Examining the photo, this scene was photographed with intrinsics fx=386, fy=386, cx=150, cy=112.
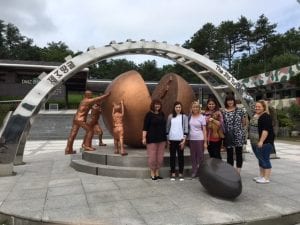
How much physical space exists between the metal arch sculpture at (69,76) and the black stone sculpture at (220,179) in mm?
4630

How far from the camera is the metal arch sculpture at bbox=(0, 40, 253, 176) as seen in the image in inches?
369

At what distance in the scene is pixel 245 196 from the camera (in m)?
7.12

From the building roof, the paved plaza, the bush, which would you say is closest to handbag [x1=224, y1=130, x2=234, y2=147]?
the paved plaza

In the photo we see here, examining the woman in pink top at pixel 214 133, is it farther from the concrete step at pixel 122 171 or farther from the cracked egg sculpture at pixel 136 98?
the cracked egg sculpture at pixel 136 98

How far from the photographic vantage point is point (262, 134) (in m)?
7.82

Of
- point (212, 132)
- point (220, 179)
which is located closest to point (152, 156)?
point (212, 132)

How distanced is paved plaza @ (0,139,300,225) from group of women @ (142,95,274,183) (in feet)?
2.26

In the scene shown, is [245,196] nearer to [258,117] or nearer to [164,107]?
[258,117]

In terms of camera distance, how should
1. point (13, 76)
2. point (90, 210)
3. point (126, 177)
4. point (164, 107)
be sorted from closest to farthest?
point (90, 210)
point (126, 177)
point (164, 107)
point (13, 76)

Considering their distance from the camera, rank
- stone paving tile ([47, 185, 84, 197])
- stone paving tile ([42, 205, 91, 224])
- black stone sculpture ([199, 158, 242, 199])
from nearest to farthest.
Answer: stone paving tile ([42, 205, 91, 224]), black stone sculpture ([199, 158, 242, 199]), stone paving tile ([47, 185, 84, 197])

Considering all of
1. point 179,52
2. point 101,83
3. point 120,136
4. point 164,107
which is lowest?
point 120,136

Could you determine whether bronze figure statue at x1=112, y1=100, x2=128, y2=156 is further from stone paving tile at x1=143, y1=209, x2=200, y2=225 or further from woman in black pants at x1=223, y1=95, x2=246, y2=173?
stone paving tile at x1=143, y1=209, x2=200, y2=225

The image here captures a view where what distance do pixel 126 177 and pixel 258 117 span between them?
10.6 ft

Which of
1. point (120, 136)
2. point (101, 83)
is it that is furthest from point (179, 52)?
point (101, 83)
